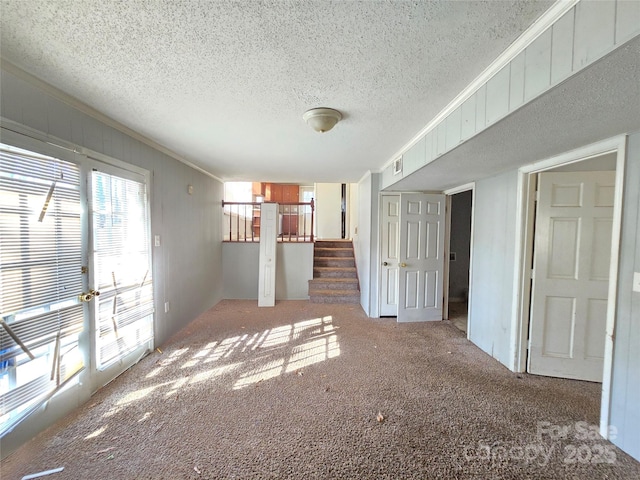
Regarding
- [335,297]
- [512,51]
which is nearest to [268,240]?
[335,297]

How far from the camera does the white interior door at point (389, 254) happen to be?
416 cm

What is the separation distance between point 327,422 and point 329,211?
668 cm

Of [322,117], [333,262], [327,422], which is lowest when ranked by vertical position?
[327,422]

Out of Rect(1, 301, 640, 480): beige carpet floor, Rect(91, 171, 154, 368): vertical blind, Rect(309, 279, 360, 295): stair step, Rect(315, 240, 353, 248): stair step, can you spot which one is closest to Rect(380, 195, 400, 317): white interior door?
Rect(309, 279, 360, 295): stair step

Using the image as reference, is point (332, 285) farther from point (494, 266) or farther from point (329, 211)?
point (329, 211)

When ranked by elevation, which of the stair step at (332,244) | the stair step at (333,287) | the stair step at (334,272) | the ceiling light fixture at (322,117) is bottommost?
the stair step at (333,287)

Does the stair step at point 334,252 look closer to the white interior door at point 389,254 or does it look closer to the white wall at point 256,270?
the white wall at point 256,270

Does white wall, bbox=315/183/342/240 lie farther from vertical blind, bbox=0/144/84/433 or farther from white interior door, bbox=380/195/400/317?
vertical blind, bbox=0/144/84/433

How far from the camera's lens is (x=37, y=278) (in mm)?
1682

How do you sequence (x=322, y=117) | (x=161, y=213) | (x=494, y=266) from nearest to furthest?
(x=322, y=117)
(x=494, y=266)
(x=161, y=213)

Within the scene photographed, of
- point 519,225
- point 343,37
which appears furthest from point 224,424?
point 519,225

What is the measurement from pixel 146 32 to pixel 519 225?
3.14m

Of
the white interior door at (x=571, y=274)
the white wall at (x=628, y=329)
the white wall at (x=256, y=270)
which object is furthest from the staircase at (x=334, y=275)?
the white wall at (x=628, y=329)

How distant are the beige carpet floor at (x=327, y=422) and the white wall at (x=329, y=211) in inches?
212
